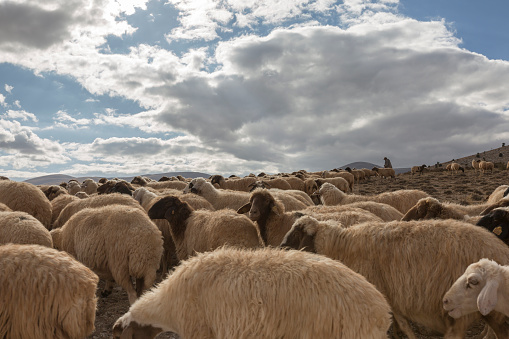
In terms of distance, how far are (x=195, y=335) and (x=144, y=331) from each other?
74 centimetres

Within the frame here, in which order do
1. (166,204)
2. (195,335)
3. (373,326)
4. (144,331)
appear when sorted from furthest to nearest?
(166,204), (144,331), (195,335), (373,326)

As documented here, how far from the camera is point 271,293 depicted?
3387mm

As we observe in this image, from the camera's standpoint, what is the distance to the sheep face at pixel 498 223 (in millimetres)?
5895

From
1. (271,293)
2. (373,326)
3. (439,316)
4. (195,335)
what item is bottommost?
(439,316)

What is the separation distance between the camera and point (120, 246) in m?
6.78

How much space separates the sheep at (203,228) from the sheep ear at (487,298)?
3756mm

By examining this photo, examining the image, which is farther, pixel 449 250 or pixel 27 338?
pixel 449 250

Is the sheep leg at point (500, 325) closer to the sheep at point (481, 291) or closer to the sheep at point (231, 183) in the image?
the sheep at point (481, 291)

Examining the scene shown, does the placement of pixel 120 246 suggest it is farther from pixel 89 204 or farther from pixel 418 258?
pixel 418 258

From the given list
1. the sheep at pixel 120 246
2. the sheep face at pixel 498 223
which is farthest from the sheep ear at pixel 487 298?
the sheep at pixel 120 246

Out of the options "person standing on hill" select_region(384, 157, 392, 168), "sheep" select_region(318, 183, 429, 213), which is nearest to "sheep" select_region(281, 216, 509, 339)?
"sheep" select_region(318, 183, 429, 213)

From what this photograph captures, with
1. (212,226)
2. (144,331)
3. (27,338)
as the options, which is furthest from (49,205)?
(144,331)

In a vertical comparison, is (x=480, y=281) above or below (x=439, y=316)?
above

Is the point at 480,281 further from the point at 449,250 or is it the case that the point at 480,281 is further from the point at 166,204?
the point at 166,204
